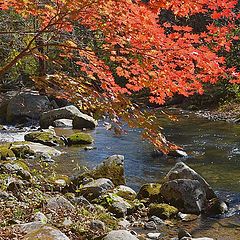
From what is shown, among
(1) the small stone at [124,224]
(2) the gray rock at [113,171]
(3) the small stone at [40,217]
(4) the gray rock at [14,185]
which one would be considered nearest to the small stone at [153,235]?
(1) the small stone at [124,224]

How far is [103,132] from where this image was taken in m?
15.7

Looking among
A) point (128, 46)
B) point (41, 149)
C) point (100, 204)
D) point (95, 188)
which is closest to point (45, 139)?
point (41, 149)

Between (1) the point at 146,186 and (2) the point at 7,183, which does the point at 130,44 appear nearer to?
(2) the point at 7,183

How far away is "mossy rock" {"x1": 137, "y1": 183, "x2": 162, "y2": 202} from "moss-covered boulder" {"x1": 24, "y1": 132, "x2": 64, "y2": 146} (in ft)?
18.7

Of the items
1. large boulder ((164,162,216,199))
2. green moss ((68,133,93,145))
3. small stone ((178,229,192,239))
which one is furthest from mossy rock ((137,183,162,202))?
green moss ((68,133,93,145))

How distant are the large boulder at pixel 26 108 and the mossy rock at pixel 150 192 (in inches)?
450

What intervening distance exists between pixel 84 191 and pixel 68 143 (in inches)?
228

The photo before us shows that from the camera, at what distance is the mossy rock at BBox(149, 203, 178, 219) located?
23.8 feet

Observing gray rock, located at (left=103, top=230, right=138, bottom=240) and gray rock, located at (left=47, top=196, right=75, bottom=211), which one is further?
gray rock, located at (left=47, top=196, right=75, bottom=211)

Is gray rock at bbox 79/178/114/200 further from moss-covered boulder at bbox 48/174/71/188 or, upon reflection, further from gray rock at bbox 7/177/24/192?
gray rock at bbox 7/177/24/192

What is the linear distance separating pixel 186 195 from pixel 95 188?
1.66 meters

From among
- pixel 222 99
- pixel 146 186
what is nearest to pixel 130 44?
pixel 146 186

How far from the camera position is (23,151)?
11594 millimetres

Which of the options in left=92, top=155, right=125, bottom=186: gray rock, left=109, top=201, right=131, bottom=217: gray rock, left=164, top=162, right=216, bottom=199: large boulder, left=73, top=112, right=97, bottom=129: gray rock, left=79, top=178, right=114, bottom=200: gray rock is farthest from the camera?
left=73, top=112, right=97, bottom=129: gray rock
